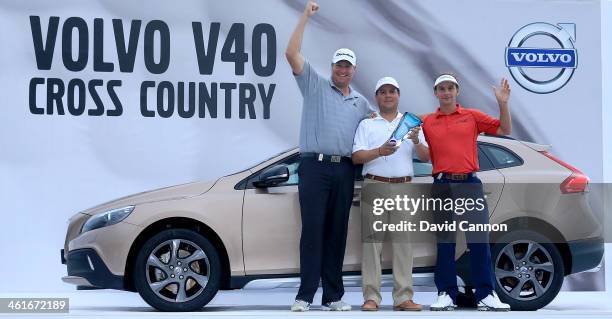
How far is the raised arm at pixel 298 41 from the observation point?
6.51 meters

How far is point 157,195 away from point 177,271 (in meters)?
0.55

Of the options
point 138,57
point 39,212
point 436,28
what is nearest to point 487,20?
point 436,28

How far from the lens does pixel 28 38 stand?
6.67 meters

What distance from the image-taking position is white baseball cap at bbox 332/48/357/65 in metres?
6.71

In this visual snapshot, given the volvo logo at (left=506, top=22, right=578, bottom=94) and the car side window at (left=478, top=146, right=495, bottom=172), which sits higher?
the volvo logo at (left=506, top=22, right=578, bottom=94)

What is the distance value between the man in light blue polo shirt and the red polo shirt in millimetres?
527

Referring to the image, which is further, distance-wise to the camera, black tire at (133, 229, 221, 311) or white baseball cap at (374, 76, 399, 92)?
white baseball cap at (374, 76, 399, 92)

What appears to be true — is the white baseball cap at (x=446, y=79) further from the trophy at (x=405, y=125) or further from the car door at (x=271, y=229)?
the car door at (x=271, y=229)

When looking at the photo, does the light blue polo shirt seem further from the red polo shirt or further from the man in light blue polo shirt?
the red polo shirt

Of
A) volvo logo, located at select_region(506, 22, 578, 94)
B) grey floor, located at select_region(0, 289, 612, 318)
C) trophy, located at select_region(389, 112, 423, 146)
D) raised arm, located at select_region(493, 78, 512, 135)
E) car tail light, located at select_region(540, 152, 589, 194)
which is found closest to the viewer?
grey floor, located at select_region(0, 289, 612, 318)

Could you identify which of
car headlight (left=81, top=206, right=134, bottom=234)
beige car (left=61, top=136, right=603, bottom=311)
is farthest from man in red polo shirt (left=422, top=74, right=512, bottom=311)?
car headlight (left=81, top=206, right=134, bottom=234)

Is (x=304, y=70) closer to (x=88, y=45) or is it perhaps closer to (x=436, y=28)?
(x=436, y=28)

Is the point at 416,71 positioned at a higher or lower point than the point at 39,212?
higher

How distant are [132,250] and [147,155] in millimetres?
676
